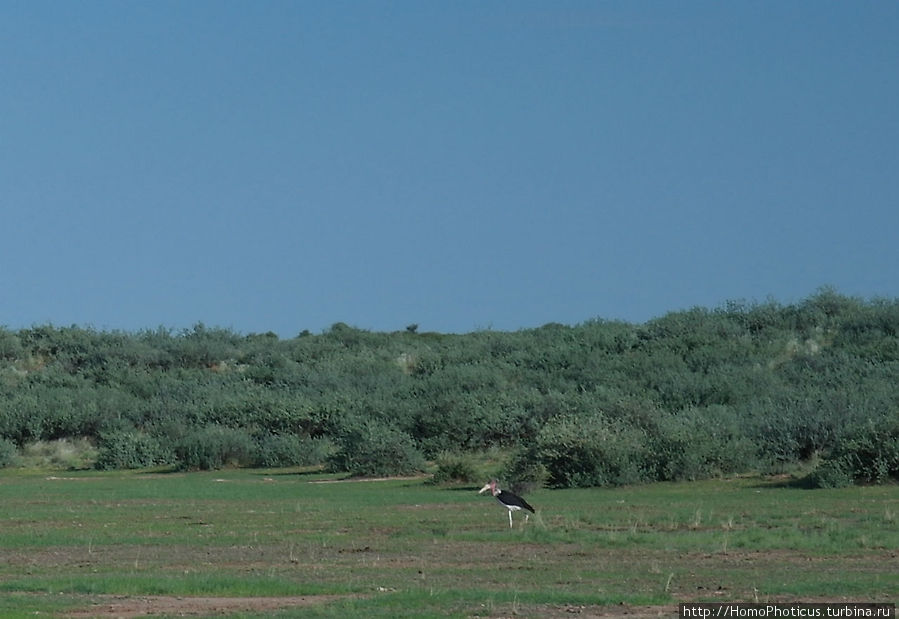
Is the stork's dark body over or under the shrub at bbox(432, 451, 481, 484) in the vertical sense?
under

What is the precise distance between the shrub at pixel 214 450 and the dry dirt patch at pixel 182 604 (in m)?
24.0

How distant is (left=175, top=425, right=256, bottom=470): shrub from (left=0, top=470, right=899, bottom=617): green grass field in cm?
915

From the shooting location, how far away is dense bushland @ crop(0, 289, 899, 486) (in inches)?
1206

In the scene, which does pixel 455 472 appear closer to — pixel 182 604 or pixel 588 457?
pixel 588 457

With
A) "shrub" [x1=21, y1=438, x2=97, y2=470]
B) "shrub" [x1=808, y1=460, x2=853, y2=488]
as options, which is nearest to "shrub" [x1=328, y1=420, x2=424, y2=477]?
"shrub" [x1=21, y1=438, x2=97, y2=470]

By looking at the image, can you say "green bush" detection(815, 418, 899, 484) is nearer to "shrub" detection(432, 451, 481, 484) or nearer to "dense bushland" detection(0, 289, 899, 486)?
"dense bushland" detection(0, 289, 899, 486)

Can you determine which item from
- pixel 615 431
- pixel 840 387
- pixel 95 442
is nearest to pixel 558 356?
pixel 840 387

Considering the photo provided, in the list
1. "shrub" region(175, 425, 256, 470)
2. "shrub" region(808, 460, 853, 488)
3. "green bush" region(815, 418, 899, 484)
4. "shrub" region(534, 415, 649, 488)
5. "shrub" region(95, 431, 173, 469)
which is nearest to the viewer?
"shrub" region(808, 460, 853, 488)

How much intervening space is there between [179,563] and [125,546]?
2.11m

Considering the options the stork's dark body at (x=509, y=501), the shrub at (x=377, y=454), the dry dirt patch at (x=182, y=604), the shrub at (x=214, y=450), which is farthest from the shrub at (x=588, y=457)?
the dry dirt patch at (x=182, y=604)

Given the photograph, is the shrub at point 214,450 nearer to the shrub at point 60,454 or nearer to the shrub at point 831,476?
the shrub at point 60,454

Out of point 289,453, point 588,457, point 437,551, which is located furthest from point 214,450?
point 437,551

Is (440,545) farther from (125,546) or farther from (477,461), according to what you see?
(477,461)

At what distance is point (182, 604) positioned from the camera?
1337 cm
